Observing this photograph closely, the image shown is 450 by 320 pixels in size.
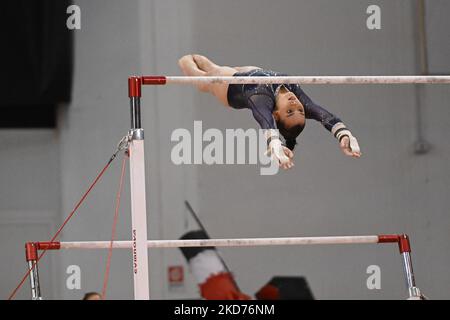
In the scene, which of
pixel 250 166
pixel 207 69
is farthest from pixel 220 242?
pixel 207 69

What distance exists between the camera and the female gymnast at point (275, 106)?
4.45 m

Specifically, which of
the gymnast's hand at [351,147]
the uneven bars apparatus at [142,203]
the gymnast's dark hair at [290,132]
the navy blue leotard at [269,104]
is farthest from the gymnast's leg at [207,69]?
the uneven bars apparatus at [142,203]

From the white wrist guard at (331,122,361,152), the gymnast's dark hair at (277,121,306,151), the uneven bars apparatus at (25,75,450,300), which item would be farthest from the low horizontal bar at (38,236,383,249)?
the gymnast's dark hair at (277,121,306,151)

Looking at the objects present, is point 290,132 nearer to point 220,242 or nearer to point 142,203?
point 220,242

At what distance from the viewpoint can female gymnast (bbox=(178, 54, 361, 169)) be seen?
4.45 m

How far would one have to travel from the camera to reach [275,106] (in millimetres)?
4723

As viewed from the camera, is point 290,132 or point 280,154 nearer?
point 280,154

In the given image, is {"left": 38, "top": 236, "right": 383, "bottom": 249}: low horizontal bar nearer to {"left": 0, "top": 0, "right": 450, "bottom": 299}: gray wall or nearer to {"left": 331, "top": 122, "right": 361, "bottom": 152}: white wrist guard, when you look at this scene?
{"left": 331, "top": 122, "right": 361, "bottom": 152}: white wrist guard

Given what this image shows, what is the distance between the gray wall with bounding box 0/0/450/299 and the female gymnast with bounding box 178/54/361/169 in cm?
8

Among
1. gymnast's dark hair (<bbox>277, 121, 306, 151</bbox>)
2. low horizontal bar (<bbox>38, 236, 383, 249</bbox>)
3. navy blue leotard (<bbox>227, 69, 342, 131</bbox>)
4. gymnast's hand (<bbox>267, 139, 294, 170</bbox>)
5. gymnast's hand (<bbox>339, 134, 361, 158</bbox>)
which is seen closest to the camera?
low horizontal bar (<bbox>38, 236, 383, 249</bbox>)

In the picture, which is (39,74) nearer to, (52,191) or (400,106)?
(52,191)

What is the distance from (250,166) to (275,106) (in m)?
0.53
